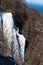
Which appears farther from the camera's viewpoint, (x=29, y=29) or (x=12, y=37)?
(x=29, y=29)

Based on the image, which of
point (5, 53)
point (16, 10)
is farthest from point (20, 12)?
point (5, 53)

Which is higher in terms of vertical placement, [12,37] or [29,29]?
[29,29]

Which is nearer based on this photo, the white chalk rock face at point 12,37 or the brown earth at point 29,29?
the white chalk rock face at point 12,37

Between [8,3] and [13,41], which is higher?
[8,3]

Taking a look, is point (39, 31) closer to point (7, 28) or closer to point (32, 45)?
point (32, 45)

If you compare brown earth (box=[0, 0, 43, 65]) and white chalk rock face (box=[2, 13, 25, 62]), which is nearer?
white chalk rock face (box=[2, 13, 25, 62])
